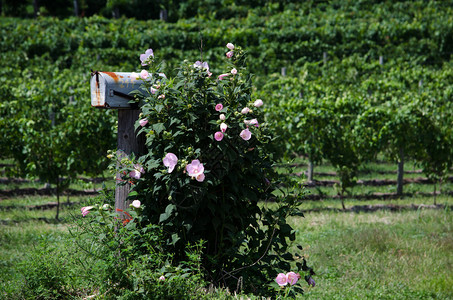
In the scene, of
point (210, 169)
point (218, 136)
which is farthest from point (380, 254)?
point (218, 136)

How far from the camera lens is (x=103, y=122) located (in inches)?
337

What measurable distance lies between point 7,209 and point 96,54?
509 inches

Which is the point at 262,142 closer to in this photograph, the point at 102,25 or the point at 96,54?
the point at 96,54

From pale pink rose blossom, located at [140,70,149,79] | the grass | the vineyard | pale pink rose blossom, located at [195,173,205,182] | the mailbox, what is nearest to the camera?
pale pink rose blossom, located at [195,173,205,182]

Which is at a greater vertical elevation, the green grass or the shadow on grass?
the green grass

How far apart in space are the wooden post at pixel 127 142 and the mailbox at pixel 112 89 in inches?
2.9

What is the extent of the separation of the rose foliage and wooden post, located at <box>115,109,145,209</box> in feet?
0.52

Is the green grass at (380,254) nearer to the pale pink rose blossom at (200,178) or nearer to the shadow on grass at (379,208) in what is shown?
the shadow on grass at (379,208)

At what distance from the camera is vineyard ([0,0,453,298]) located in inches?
315

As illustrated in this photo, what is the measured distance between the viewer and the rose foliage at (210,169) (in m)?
2.58

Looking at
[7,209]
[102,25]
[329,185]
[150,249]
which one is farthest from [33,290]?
[102,25]

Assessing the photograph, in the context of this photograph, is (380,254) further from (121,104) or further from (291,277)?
Answer: (121,104)

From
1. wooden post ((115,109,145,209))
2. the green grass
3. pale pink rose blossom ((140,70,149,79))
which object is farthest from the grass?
pale pink rose blossom ((140,70,149,79))

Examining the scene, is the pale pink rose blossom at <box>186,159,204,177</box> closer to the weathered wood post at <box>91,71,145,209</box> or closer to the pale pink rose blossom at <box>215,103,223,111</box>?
the pale pink rose blossom at <box>215,103,223,111</box>
